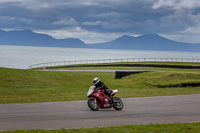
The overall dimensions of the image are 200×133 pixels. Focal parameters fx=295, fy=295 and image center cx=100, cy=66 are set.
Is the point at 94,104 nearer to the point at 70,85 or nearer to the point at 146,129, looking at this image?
the point at 146,129

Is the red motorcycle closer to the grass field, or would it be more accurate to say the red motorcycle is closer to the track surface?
the track surface

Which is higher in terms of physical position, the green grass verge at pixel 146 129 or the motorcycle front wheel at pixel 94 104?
the motorcycle front wheel at pixel 94 104

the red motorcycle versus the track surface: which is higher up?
the red motorcycle

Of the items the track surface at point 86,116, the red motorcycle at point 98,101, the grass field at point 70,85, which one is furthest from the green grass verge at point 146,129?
the grass field at point 70,85

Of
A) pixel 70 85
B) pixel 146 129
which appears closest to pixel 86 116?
pixel 146 129

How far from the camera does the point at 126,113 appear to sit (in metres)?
13.8

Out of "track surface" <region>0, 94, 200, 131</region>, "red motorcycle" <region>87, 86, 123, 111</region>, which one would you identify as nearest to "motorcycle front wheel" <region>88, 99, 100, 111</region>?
"red motorcycle" <region>87, 86, 123, 111</region>

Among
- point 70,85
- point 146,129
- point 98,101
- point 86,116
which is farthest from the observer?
point 70,85

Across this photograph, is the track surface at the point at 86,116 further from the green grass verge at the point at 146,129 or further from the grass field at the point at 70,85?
the grass field at the point at 70,85

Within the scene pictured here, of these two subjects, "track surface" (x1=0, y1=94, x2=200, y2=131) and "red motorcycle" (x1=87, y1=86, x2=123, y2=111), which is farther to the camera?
"red motorcycle" (x1=87, y1=86, x2=123, y2=111)

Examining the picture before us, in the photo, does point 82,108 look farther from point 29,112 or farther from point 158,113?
point 158,113

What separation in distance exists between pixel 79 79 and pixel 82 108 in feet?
70.2

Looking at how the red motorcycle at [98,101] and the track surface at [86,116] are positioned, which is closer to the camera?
the track surface at [86,116]

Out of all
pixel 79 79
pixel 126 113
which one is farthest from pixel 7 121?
pixel 79 79
